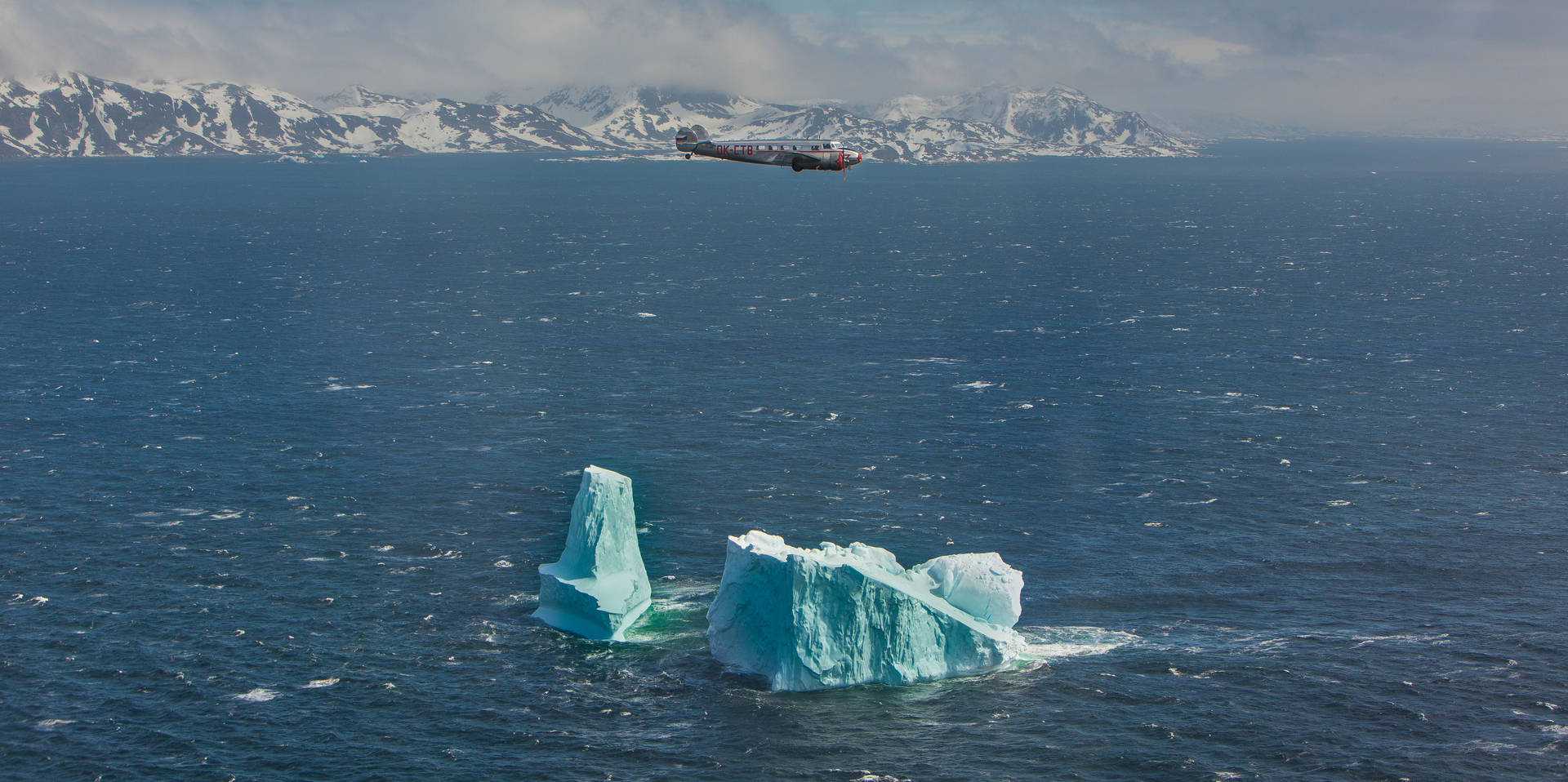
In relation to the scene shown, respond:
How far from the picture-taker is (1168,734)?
3300 inches

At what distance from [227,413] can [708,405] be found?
59.4 meters

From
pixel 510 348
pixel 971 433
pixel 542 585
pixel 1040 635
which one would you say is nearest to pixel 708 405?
pixel 971 433

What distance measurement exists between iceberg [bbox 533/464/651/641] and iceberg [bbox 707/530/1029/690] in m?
8.33

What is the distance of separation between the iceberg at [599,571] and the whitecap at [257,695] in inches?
834

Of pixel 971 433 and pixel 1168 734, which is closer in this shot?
pixel 1168 734

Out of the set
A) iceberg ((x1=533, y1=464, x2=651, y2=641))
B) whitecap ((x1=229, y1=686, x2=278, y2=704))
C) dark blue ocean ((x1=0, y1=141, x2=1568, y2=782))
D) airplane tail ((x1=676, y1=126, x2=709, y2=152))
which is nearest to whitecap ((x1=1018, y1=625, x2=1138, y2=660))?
dark blue ocean ((x1=0, y1=141, x2=1568, y2=782))

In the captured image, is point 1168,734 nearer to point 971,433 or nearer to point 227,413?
point 971,433

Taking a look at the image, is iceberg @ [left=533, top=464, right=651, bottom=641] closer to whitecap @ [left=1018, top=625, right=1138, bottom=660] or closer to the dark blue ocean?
the dark blue ocean

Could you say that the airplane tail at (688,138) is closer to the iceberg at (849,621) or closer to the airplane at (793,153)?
the airplane at (793,153)

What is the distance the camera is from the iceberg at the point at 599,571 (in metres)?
98.9

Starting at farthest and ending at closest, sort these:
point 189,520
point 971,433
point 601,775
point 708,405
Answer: point 708,405
point 971,433
point 189,520
point 601,775

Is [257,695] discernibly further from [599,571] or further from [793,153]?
[793,153]

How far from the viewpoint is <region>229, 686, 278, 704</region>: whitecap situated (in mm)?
87875

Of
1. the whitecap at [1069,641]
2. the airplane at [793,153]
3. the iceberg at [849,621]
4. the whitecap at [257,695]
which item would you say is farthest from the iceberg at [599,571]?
A: the whitecap at [1069,641]
